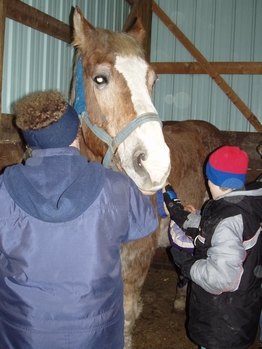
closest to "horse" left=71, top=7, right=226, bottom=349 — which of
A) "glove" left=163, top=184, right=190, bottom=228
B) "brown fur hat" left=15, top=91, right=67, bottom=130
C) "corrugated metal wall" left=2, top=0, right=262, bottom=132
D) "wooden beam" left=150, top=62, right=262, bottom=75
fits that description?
"glove" left=163, top=184, right=190, bottom=228

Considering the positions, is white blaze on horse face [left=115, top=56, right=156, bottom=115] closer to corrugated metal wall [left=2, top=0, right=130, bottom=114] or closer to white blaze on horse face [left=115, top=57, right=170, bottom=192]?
white blaze on horse face [left=115, top=57, right=170, bottom=192]

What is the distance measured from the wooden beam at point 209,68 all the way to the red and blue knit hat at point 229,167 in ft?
13.0

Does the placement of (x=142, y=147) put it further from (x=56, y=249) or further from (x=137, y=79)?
(x=56, y=249)

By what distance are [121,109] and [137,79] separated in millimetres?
210

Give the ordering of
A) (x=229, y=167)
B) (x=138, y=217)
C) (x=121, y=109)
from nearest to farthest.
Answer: (x=138, y=217) < (x=229, y=167) < (x=121, y=109)

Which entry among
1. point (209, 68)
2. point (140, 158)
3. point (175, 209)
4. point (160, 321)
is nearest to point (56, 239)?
point (140, 158)

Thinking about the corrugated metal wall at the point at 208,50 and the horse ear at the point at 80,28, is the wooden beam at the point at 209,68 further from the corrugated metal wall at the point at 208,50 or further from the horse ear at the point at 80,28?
the horse ear at the point at 80,28

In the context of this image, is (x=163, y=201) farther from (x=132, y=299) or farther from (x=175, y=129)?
(x=175, y=129)

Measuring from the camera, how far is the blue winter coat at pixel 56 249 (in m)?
1.18

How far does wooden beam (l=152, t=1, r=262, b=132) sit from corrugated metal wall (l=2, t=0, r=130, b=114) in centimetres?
183

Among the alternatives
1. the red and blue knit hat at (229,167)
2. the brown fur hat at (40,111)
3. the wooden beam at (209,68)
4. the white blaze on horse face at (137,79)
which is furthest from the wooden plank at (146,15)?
the brown fur hat at (40,111)

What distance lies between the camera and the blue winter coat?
1.18 m

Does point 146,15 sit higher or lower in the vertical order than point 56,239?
higher

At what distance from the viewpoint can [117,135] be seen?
1.87m
